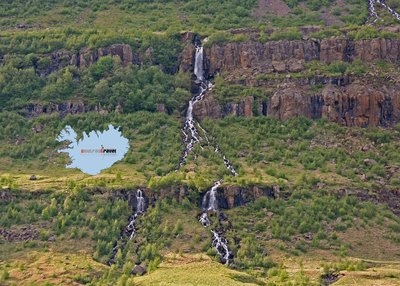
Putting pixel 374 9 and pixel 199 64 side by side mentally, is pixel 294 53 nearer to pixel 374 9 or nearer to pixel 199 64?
pixel 199 64

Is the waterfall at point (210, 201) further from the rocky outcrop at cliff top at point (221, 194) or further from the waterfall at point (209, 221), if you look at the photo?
the rocky outcrop at cliff top at point (221, 194)

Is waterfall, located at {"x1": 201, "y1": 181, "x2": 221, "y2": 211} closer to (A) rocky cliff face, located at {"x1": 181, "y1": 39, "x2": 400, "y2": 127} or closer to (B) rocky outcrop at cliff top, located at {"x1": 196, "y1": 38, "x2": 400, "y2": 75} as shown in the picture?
(A) rocky cliff face, located at {"x1": 181, "y1": 39, "x2": 400, "y2": 127}

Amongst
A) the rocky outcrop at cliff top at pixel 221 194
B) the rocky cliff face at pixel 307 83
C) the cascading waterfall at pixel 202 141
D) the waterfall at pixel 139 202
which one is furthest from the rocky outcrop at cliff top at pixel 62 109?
the rocky outcrop at cliff top at pixel 221 194

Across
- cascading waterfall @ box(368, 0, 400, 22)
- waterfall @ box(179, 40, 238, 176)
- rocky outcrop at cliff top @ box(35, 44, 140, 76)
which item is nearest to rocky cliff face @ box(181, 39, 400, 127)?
waterfall @ box(179, 40, 238, 176)

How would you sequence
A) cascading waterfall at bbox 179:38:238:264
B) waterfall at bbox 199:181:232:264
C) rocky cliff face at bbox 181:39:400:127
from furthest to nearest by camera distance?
rocky cliff face at bbox 181:39:400:127
cascading waterfall at bbox 179:38:238:264
waterfall at bbox 199:181:232:264

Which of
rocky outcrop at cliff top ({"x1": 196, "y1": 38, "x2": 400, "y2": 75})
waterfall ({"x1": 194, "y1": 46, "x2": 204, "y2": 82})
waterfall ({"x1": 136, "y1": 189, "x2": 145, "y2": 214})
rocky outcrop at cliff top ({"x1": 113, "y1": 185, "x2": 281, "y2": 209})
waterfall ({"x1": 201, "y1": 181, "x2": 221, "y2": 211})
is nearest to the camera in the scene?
waterfall ({"x1": 136, "y1": 189, "x2": 145, "y2": 214})

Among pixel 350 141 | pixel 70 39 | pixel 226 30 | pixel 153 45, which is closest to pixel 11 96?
pixel 70 39
